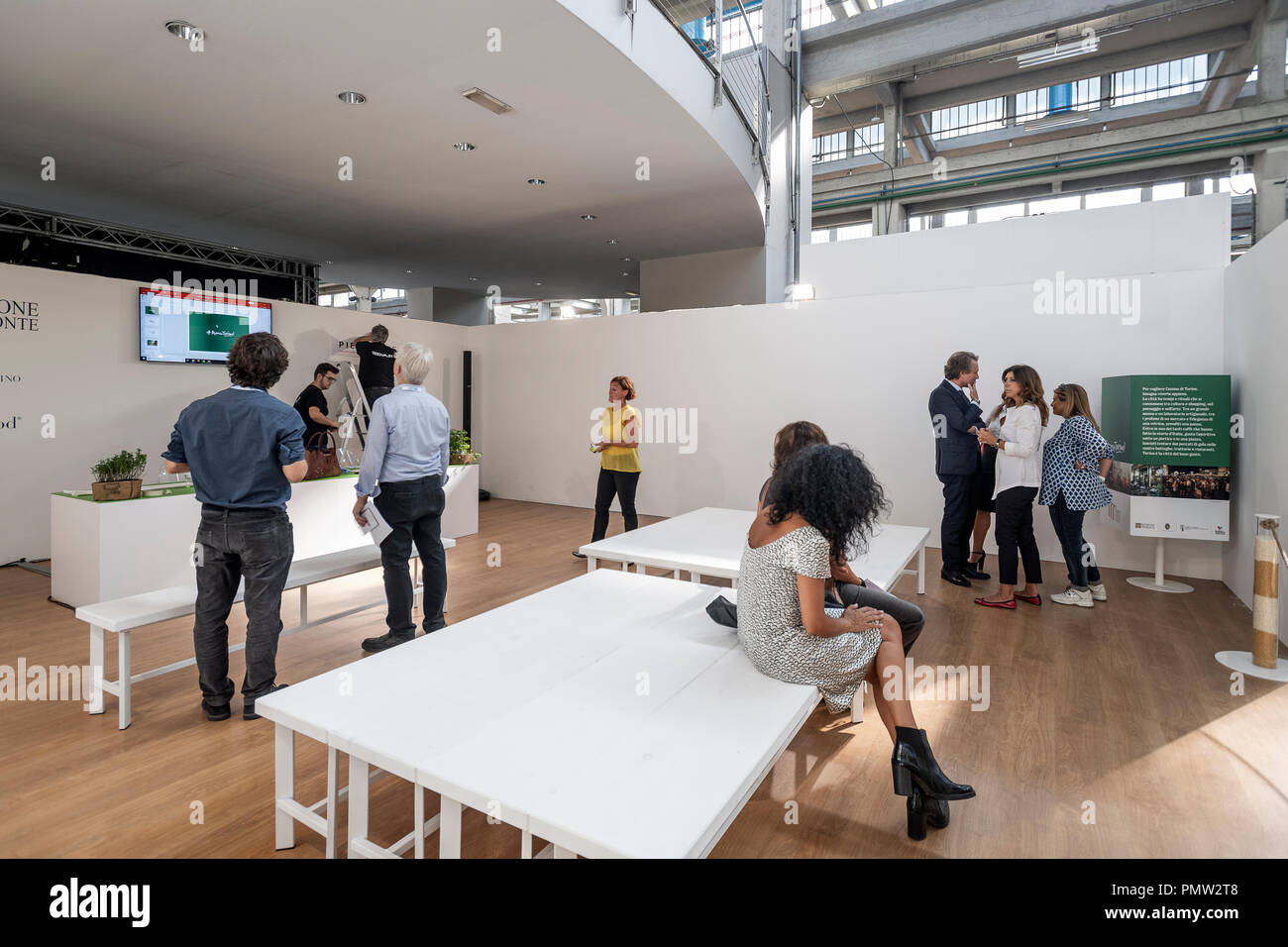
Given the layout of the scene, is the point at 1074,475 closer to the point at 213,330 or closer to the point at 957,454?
the point at 957,454

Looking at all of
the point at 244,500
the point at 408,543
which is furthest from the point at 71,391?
the point at 244,500

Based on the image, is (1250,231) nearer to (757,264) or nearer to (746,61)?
(757,264)

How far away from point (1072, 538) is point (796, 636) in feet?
10.9

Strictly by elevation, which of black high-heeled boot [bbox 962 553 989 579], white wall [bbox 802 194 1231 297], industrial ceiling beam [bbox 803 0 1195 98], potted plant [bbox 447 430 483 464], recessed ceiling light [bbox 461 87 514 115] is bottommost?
black high-heeled boot [bbox 962 553 989 579]

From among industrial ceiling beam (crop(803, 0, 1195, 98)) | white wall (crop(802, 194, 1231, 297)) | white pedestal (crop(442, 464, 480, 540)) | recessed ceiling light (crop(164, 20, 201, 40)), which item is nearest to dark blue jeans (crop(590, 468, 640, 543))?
white pedestal (crop(442, 464, 480, 540))

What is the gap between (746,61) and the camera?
6676mm

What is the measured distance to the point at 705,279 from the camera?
9586 mm

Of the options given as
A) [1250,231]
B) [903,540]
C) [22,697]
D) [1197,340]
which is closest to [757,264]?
[1197,340]

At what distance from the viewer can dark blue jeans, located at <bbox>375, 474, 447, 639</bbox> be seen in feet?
11.3

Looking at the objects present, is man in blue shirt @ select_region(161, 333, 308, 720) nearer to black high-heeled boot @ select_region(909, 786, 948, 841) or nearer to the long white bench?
the long white bench

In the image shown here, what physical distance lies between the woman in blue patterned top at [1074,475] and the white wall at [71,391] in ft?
23.2

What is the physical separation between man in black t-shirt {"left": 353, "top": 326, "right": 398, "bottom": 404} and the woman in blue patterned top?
5851 millimetres

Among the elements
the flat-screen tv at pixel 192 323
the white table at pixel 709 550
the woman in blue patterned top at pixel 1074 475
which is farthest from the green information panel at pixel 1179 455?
the flat-screen tv at pixel 192 323

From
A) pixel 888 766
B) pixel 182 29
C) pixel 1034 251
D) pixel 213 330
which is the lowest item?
pixel 888 766
